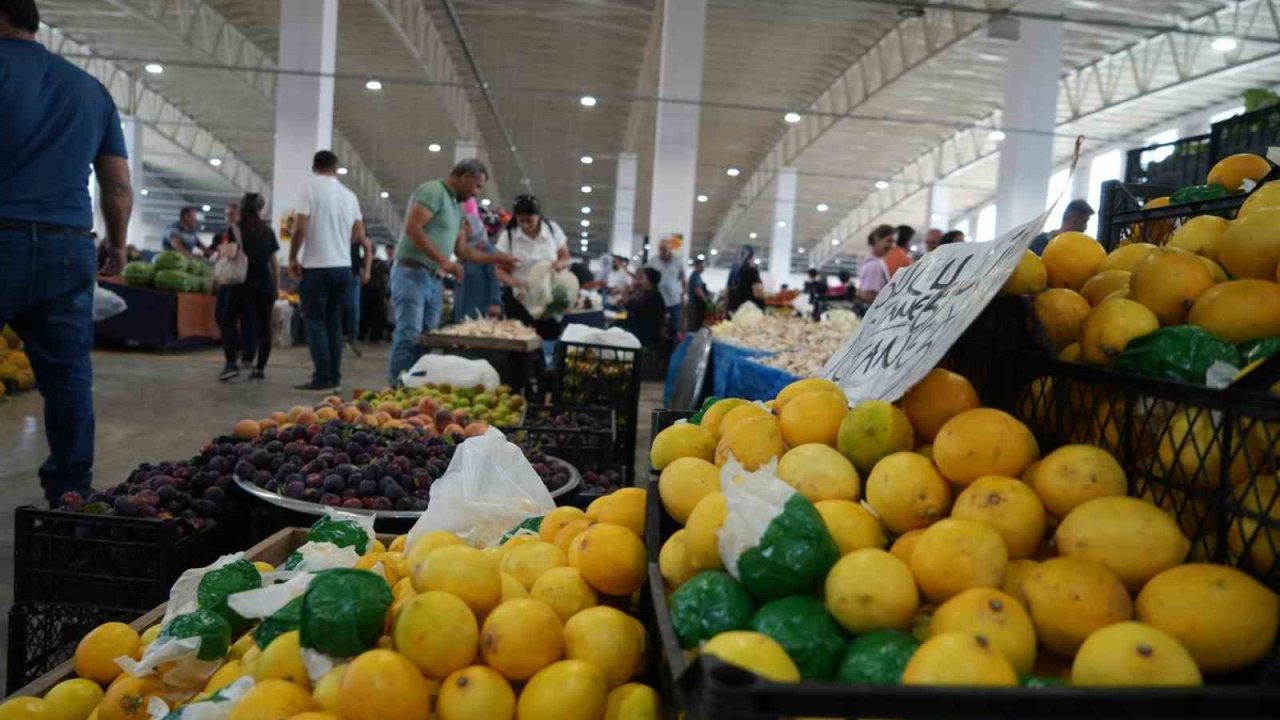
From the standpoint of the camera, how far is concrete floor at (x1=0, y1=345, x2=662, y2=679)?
171 inches

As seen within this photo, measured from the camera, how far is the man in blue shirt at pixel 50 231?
298 cm

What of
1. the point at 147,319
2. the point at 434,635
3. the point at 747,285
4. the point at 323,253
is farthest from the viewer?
the point at 747,285

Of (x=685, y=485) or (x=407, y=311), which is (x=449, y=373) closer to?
(x=407, y=311)

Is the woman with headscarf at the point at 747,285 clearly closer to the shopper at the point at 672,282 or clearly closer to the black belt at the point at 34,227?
the shopper at the point at 672,282

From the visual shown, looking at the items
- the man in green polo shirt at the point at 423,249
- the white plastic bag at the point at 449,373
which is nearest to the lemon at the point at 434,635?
the white plastic bag at the point at 449,373

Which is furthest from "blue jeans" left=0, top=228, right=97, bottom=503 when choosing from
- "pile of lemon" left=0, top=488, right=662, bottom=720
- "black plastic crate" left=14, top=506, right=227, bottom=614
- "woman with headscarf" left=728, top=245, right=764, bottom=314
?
"woman with headscarf" left=728, top=245, right=764, bottom=314

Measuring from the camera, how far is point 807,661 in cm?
92

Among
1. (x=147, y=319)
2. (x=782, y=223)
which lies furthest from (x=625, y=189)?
(x=147, y=319)

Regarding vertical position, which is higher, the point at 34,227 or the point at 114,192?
the point at 114,192

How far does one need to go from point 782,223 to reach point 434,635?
1064 inches

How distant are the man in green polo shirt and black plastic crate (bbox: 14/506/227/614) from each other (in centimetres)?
370

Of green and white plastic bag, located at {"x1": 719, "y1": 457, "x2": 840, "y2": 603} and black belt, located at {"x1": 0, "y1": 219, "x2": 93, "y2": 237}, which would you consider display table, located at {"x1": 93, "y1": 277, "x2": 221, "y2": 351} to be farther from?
green and white plastic bag, located at {"x1": 719, "y1": 457, "x2": 840, "y2": 603}

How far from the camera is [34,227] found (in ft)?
9.89

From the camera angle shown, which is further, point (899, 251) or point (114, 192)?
point (899, 251)
